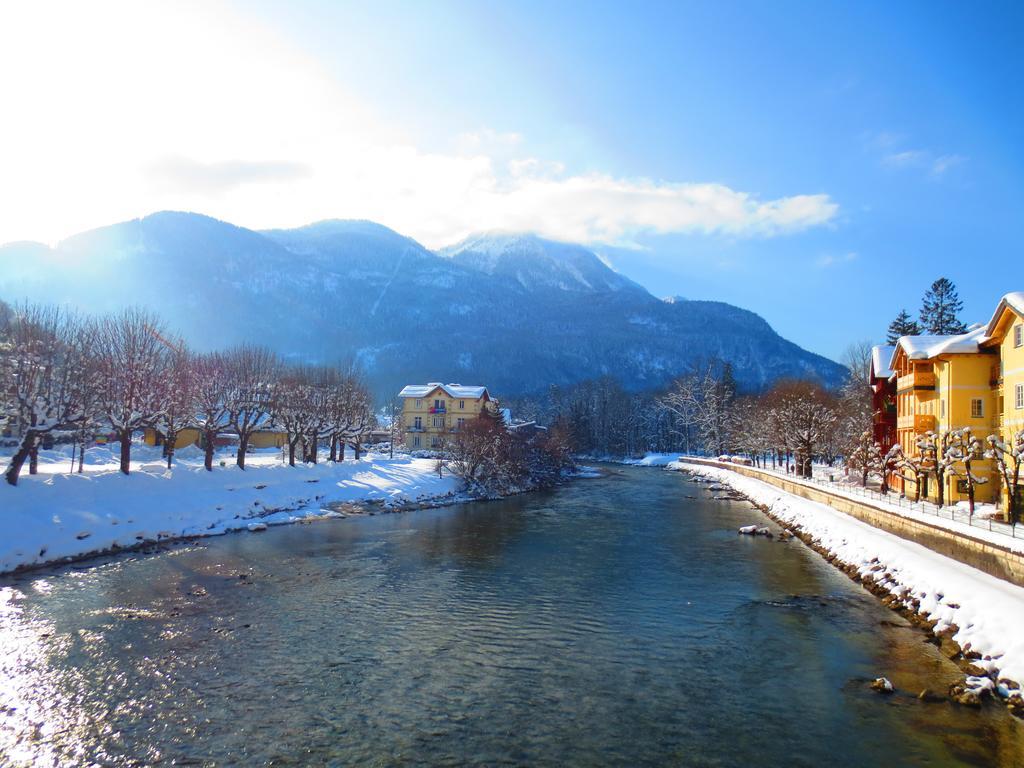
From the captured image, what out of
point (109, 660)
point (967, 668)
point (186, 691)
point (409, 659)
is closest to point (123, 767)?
point (186, 691)

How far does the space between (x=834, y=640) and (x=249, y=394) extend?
4884cm

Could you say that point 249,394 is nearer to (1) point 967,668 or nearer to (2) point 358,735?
(2) point 358,735

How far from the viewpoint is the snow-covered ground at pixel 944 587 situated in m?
18.0

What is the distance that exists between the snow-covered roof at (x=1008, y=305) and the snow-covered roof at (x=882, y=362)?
1929 centimetres

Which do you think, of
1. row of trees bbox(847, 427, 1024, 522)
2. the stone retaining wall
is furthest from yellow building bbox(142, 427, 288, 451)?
row of trees bbox(847, 427, 1024, 522)

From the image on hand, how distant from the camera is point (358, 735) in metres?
13.7

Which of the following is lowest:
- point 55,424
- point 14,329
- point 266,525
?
point 266,525

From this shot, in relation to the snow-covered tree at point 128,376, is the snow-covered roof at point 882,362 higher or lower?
higher

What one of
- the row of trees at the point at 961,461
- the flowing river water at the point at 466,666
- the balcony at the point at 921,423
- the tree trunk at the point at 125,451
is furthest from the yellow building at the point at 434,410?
the flowing river water at the point at 466,666

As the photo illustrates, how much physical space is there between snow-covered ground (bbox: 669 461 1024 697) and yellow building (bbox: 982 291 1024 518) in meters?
8.83

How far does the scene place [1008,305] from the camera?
1457 inches

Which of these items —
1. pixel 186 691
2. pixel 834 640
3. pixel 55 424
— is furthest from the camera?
pixel 55 424

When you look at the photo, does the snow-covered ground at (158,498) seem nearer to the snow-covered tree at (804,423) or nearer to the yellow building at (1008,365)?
the snow-covered tree at (804,423)

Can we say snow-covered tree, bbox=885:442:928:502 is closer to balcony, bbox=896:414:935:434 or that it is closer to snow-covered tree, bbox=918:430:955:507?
snow-covered tree, bbox=918:430:955:507
